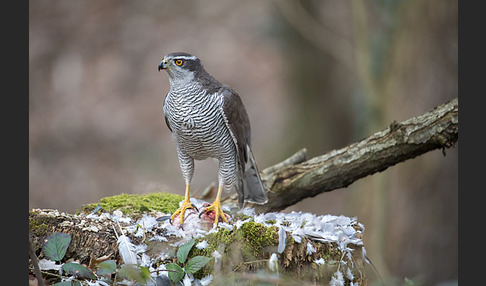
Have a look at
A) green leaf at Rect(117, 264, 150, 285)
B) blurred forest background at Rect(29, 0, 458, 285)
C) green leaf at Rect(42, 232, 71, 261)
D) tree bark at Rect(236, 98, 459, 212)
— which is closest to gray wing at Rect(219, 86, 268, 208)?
tree bark at Rect(236, 98, 459, 212)

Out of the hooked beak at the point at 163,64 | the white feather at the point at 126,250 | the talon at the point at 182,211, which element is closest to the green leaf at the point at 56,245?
the white feather at the point at 126,250

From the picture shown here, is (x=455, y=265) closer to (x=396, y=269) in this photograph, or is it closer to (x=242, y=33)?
(x=396, y=269)

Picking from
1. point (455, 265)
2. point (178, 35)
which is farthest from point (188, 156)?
point (178, 35)

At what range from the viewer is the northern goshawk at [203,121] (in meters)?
3.46

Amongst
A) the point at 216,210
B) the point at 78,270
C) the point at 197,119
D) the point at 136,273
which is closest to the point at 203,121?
the point at 197,119

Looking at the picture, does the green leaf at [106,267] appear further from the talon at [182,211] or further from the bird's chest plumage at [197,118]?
the bird's chest plumage at [197,118]

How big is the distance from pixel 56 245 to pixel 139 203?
1.12 meters

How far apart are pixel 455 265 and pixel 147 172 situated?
5740 millimetres

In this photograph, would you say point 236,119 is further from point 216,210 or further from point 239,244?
point 239,244

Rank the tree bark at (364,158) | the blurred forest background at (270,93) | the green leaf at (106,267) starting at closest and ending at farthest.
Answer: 1. the green leaf at (106,267)
2. the tree bark at (364,158)
3. the blurred forest background at (270,93)

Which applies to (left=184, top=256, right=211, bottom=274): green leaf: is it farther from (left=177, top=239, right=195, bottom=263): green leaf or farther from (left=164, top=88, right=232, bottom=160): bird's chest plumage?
(left=164, top=88, right=232, bottom=160): bird's chest plumage

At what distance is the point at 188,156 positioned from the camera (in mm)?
3799

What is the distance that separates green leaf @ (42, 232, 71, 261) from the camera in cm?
277

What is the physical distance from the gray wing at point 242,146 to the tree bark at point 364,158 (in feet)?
1.15
